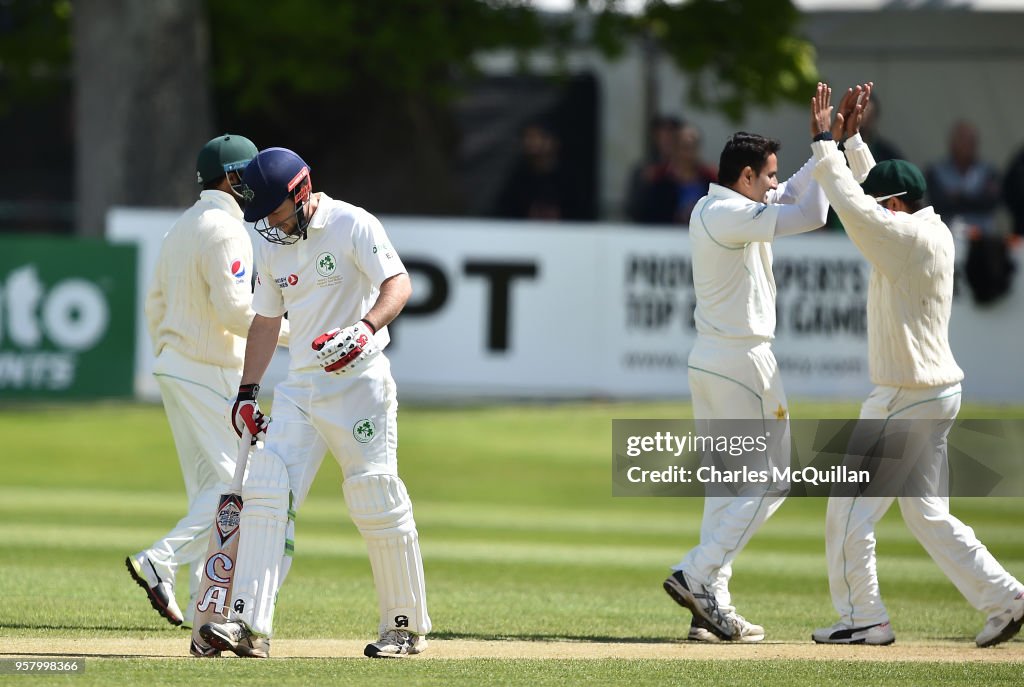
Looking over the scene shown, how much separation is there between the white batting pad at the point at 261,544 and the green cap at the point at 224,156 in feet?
6.20

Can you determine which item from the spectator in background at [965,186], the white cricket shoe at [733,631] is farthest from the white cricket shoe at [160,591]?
the spectator in background at [965,186]

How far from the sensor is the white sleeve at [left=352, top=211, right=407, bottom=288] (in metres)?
7.07

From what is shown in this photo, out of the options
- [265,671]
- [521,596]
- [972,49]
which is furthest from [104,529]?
[972,49]

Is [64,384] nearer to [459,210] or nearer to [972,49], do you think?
[459,210]

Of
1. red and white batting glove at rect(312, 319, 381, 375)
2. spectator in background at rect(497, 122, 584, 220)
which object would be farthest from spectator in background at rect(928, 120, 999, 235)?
red and white batting glove at rect(312, 319, 381, 375)

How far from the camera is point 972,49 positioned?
21.4 meters

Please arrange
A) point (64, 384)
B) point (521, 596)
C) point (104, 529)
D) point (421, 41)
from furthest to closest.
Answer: point (421, 41)
point (64, 384)
point (104, 529)
point (521, 596)

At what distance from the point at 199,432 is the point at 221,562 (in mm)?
1348

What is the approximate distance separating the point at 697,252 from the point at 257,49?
1382 centimetres

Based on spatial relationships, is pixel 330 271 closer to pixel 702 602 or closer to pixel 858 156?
pixel 702 602

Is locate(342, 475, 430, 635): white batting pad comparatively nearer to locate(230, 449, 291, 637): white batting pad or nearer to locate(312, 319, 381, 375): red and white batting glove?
locate(230, 449, 291, 637): white batting pad

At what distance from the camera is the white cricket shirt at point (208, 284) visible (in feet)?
27.2

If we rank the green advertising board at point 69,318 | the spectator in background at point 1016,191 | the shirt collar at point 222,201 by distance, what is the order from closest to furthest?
1. the shirt collar at point 222,201
2. the green advertising board at point 69,318
3. the spectator in background at point 1016,191

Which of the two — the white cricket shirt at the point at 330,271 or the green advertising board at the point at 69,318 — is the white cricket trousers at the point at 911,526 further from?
the green advertising board at the point at 69,318
